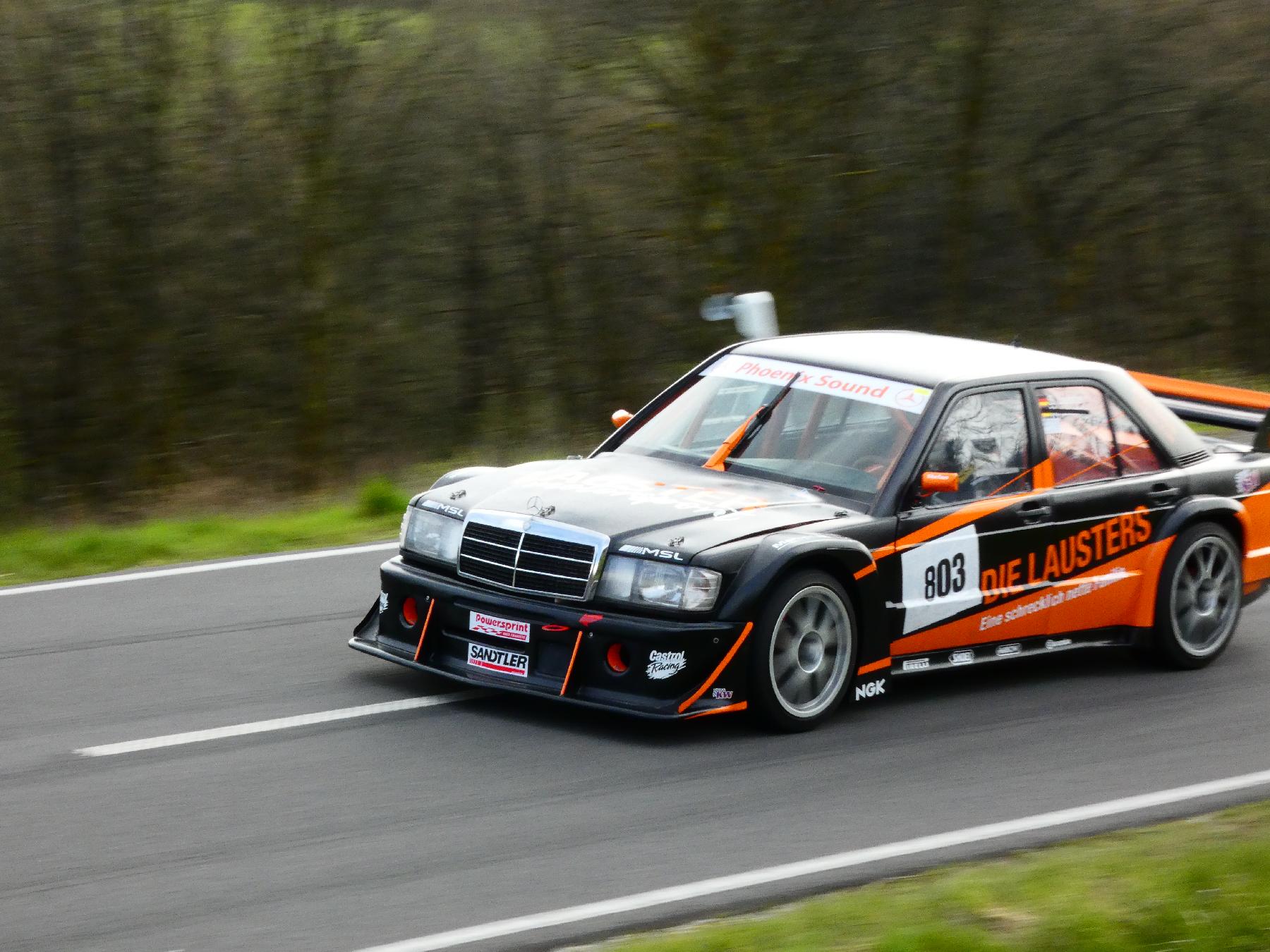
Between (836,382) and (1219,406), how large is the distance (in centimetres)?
247

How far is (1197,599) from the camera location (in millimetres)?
8125

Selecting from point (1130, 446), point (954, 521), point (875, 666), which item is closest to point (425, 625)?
point (875, 666)

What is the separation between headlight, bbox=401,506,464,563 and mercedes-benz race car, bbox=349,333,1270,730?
12mm

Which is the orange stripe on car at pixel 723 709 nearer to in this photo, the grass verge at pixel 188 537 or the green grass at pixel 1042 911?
the green grass at pixel 1042 911

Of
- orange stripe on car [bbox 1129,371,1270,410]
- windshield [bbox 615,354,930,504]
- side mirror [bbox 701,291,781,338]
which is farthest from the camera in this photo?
side mirror [bbox 701,291,781,338]

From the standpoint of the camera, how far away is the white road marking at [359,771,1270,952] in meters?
4.65

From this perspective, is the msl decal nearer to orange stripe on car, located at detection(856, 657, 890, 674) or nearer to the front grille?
the front grille

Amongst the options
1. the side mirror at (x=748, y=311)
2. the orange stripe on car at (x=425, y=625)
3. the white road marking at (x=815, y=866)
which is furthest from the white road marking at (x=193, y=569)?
the white road marking at (x=815, y=866)

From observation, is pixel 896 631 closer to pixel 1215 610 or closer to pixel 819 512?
pixel 819 512

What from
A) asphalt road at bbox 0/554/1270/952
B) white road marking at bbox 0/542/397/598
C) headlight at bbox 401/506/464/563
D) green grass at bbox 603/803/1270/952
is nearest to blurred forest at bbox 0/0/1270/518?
white road marking at bbox 0/542/397/598

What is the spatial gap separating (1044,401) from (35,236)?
821 centimetres

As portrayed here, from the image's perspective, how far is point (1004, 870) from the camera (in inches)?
206

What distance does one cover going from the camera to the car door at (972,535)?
275 inches

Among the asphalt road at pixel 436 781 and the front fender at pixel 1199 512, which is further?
the front fender at pixel 1199 512
